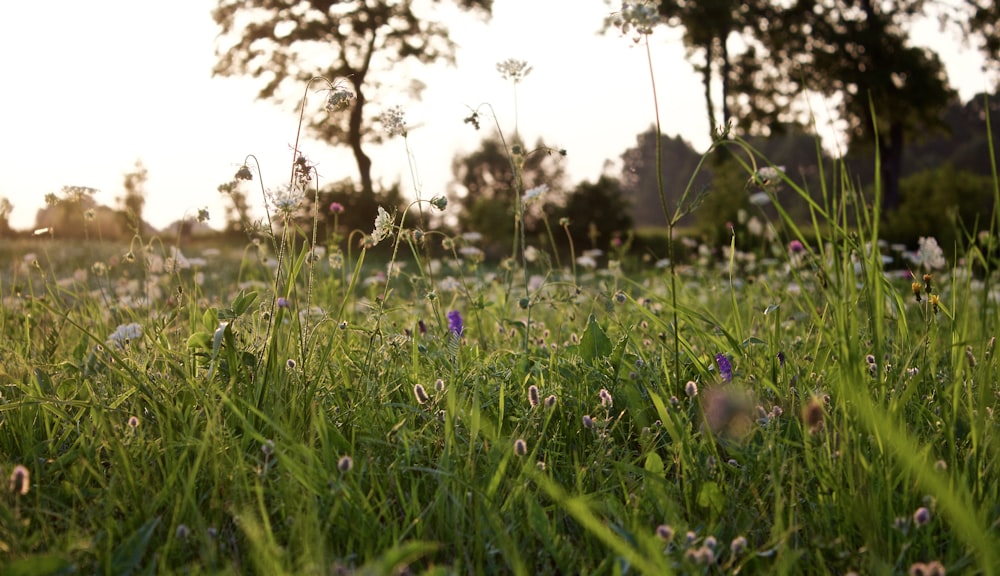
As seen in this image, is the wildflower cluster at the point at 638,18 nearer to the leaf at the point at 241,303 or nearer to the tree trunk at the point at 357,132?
the leaf at the point at 241,303

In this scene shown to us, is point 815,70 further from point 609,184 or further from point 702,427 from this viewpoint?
point 702,427

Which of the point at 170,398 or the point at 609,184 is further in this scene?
the point at 609,184

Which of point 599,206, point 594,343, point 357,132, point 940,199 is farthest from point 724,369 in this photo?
point 940,199

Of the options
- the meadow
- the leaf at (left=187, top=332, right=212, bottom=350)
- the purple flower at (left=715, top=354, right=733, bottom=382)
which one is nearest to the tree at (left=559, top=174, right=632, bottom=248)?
the meadow

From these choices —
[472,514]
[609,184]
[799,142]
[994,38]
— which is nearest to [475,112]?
[472,514]

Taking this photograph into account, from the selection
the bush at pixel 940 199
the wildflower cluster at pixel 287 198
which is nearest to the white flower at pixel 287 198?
the wildflower cluster at pixel 287 198

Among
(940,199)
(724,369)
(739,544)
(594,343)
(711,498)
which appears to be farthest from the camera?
(940,199)

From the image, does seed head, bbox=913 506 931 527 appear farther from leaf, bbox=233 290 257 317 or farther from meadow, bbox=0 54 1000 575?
leaf, bbox=233 290 257 317

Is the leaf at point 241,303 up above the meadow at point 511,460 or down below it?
above

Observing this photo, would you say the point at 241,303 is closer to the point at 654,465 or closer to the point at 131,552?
the point at 131,552

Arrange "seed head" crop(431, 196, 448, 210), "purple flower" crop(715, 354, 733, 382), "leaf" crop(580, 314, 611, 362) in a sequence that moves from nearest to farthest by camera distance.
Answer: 1. "purple flower" crop(715, 354, 733, 382)
2. "seed head" crop(431, 196, 448, 210)
3. "leaf" crop(580, 314, 611, 362)

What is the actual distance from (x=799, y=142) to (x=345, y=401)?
210 feet

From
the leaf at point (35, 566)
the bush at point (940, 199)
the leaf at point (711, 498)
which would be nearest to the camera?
the leaf at point (35, 566)

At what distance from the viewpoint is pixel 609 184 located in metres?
Result: 19.0
